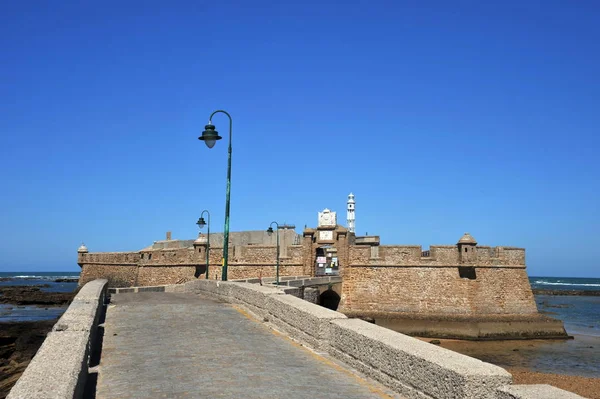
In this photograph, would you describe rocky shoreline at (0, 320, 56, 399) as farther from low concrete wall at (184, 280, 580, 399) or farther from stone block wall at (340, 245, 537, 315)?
stone block wall at (340, 245, 537, 315)

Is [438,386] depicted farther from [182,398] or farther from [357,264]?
[357,264]

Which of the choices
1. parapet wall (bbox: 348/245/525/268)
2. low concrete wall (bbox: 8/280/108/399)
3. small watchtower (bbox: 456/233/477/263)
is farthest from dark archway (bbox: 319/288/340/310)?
low concrete wall (bbox: 8/280/108/399)

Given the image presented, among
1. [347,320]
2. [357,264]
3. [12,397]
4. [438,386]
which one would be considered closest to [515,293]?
[357,264]

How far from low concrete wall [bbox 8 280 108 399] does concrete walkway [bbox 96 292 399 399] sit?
0.57 m

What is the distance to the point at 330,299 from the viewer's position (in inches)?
1394

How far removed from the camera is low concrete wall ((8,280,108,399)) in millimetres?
4488

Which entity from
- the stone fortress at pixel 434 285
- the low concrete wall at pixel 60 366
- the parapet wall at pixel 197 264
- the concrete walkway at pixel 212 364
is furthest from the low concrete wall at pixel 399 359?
the parapet wall at pixel 197 264

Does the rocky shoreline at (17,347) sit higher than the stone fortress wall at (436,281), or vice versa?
the stone fortress wall at (436,281)

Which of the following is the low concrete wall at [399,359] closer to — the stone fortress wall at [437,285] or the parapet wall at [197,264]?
the stone fortress wall at [437,285]

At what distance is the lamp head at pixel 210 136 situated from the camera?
16516 millimetres

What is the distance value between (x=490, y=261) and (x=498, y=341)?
539 cm

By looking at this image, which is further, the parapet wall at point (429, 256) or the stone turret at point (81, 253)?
the stone turret at point (81, 253)

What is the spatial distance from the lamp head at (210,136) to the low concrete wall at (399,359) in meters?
6.79

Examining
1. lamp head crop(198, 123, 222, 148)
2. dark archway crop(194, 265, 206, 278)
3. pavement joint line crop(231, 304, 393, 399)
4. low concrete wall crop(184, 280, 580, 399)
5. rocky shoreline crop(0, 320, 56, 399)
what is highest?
lamp head crop(198, 123, 222, 148)
